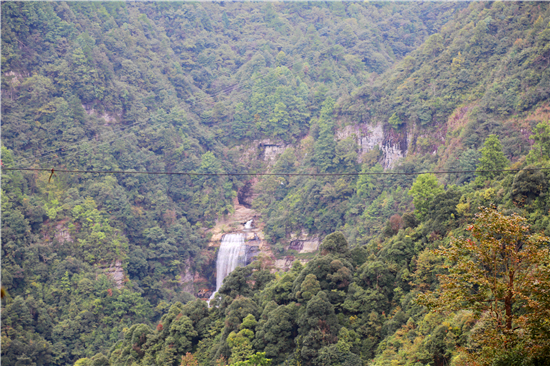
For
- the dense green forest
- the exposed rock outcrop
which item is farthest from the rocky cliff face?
the exposed rock outcrop

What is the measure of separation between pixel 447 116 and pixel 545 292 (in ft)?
114

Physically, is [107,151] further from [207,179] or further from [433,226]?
[433,226]

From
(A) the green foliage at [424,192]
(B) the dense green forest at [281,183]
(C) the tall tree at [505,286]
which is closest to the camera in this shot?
(C) the tall tree at [505,286]

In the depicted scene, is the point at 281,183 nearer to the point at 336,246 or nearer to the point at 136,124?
the point at 136,124

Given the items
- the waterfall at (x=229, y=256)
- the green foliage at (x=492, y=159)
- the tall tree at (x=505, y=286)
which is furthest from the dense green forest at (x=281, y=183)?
the waterfall at (x=229, y=256)

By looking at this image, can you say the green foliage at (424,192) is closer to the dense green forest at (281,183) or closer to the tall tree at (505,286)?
the dense green forest at (281,183)

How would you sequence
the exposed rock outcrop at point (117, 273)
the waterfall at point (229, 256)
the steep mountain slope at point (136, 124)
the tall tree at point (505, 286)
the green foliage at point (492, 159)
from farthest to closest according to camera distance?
the waterfall at point (229, 256)
the exposed rock outcrop at point (117, 273)
the steep mountain slope at point (136, 124)
the green foliage at point (492, 159)
the tall tree at point (505, 286)

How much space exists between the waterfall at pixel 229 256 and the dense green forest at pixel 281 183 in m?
1.87

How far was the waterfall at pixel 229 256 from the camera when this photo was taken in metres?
49.6

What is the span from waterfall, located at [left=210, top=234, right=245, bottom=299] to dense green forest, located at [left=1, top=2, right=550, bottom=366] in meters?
1.87

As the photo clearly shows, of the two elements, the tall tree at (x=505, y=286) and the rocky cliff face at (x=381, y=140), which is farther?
the rocky cliff face at (x=381, y=140)

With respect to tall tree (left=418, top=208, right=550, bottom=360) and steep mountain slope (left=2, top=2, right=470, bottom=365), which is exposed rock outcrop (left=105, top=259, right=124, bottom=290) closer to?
steep mountain slope (left=2, top=2, right=470, bottom=365)

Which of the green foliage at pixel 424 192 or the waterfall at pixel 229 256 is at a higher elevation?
the green foliage at pixel 424 192

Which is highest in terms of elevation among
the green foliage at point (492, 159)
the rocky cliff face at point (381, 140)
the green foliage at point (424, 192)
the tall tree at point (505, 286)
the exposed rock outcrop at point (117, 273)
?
the rocky cliff face at point (381, 140)
